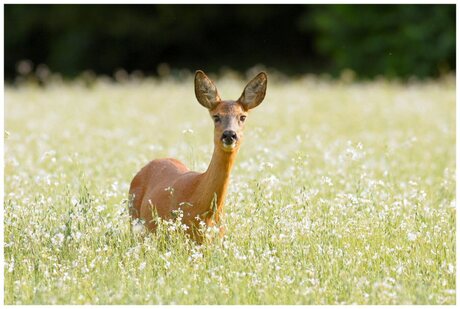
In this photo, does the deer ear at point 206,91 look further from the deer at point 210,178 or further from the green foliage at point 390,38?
the green foliage at point 390,38

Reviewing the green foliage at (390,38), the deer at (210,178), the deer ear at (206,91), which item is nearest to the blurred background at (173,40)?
the green foliage at (390,38)

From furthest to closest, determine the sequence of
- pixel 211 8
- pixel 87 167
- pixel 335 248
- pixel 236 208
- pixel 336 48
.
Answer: pixel 211 8
pixel 336 48
pixel 87 167
pixel 236 208
pixel 335 248

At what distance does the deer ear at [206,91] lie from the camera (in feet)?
20.6

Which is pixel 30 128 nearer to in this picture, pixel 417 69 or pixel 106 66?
pixel 417 69

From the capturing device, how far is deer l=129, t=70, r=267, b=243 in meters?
6.12

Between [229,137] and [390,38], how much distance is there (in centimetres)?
2184

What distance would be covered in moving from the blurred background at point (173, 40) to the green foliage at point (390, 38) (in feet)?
0.28

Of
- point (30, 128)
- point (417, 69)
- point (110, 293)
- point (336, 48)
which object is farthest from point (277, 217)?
point (336, 48)

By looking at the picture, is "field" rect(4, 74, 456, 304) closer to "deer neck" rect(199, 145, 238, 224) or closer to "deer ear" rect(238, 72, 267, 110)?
"deer neck" rect(199, 145, 238, 224)

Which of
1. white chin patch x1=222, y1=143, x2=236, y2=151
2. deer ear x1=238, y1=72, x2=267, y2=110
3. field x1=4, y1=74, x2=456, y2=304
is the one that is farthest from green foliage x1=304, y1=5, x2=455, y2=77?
white chin patch x1=222, y1=143, x2=236, y2=151

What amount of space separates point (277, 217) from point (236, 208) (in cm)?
51

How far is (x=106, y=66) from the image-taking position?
3406cm

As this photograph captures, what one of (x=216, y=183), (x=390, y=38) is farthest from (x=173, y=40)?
(x=216, y=183)

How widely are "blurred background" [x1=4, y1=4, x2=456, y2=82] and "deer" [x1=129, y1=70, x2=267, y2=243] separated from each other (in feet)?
73.0
